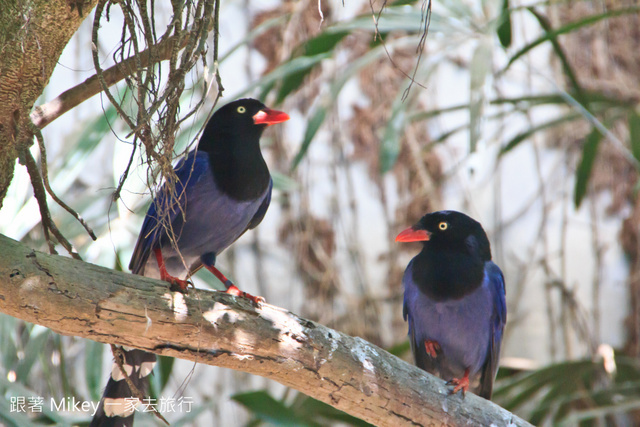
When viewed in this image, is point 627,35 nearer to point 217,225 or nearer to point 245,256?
point 245,256

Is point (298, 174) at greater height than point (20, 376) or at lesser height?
greater

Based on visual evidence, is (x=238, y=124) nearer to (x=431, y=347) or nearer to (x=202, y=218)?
(x=202, y=218)

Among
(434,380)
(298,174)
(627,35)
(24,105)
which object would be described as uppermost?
(627,35)

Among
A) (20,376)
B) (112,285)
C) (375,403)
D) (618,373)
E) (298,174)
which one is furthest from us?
(298,174)

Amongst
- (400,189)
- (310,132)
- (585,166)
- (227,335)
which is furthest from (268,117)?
(400,189)

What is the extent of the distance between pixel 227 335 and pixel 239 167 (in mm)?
684

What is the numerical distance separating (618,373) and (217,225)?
3011 mm

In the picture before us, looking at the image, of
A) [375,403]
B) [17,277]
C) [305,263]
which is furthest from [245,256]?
[17,277]

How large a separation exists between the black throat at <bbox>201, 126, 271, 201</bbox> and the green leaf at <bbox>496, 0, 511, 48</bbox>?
129 cm

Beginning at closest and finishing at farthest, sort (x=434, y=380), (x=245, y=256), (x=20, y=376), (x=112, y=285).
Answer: (x=112, y=285) → (x=434, y=380) → (x=20, y=376) → (x=245, y=256)

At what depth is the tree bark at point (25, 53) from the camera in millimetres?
1486

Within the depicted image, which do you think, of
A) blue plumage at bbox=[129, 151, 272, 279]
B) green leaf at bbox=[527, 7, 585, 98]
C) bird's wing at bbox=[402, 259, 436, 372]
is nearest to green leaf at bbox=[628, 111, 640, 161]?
green leaf at bbox=[527, 7, 585, 98]

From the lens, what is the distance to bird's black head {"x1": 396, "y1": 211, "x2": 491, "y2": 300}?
2.45 meters

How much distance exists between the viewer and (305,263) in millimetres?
4984
